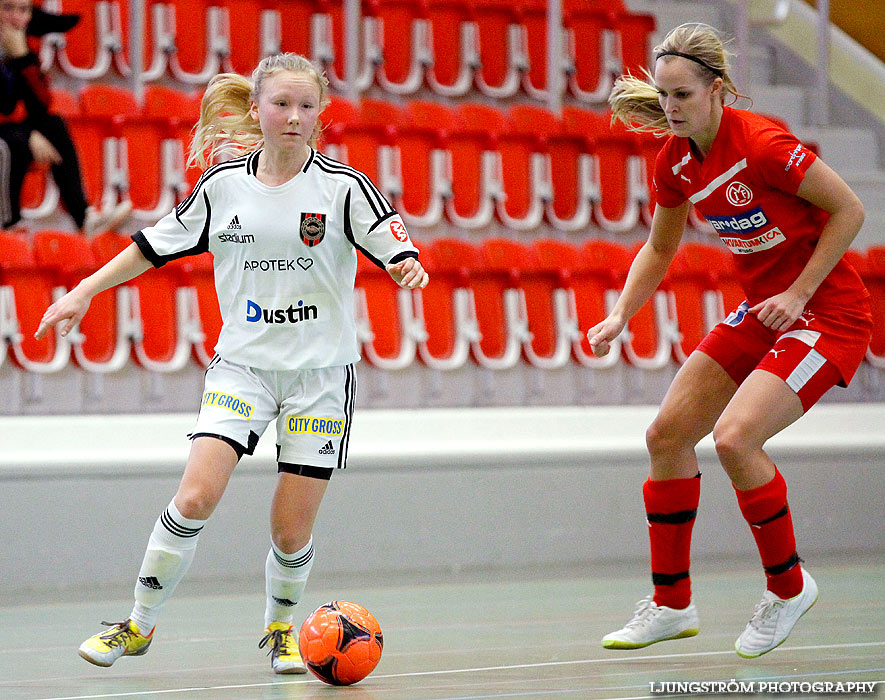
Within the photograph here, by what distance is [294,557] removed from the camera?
343 centimetres

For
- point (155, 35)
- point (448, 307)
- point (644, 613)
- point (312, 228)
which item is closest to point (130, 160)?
point (155, 35)

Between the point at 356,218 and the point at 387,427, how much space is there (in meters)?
2.50

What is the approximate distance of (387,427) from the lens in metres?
5.83

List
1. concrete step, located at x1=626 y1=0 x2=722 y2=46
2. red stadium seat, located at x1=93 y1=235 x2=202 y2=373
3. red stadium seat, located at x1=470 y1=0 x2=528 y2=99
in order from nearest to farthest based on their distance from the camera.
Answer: red stadium seat, located at x1=93 y1=235 x2=202 y2=373 → red stadium seat, located at x1=470 y1=0 x2=528 y2=99 → concrete step, located at x1=626 y1=0 x2=722 y2=46

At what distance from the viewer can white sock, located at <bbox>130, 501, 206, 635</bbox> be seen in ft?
10.8

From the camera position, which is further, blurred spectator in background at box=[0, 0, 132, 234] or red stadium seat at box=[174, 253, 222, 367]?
blurred spectator in background at box=[0, 0, 132, 234]

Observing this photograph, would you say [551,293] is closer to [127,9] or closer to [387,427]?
[387,427]

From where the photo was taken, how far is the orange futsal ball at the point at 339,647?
3.24 metres

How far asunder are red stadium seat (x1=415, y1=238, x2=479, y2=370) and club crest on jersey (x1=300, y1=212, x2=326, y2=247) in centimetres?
307

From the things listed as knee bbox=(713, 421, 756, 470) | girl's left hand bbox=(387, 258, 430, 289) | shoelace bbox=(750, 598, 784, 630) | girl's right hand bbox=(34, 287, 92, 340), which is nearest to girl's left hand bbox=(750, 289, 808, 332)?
knee bbox=(713, 421, 756, 470)

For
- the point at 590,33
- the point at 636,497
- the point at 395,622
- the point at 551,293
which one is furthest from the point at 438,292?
the point at 590,33

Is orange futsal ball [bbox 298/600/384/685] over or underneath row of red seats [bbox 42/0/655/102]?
underneath

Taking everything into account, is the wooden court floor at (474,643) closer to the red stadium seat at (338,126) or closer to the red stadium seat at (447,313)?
the red stadium seat at (447,313)

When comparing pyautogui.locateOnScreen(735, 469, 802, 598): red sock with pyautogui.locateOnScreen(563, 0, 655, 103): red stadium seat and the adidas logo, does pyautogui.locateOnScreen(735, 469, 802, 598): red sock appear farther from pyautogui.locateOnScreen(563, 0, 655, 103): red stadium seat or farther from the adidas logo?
pyautogui.locateOnScreen(563, 0, 655, 103): red stadium seat
